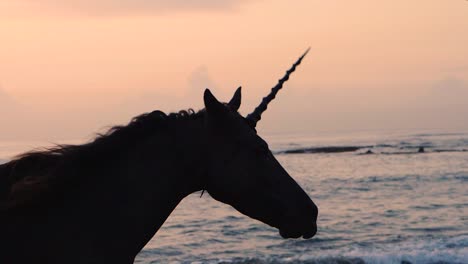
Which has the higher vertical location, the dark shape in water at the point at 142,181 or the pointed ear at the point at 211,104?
the pointed ear at the point at 211,104

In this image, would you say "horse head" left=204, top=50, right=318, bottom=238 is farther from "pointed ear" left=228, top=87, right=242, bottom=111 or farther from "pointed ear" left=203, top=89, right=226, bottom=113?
"pointed ear" left=228, top=87, right=242, bottom=111

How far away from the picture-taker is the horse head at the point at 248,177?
2.93 metres

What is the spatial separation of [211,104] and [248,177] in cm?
34

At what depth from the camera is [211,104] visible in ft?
9.57

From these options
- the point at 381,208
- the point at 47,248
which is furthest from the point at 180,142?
the point at 381,208

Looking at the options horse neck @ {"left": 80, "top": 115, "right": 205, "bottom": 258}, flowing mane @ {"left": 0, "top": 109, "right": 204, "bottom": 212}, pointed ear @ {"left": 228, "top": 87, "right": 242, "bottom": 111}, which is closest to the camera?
flowing mane @ {"left": 0, "top": 109, "right": 204, "bottom": 212}

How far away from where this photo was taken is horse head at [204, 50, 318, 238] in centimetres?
293

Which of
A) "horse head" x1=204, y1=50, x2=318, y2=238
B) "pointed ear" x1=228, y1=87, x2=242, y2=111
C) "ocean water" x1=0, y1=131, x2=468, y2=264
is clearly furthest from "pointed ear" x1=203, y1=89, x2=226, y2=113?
"ocean water" x1=0, y1=131, x2=468, y2=264

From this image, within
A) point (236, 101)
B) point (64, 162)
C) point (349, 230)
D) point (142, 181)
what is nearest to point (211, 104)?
point (236, 101)

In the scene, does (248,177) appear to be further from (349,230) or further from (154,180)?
(349,230)

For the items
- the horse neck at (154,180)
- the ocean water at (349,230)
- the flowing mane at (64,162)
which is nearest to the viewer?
the flowing mane at (64,162)

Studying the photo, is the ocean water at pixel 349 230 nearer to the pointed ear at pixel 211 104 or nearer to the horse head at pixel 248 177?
the horse head at pixel 248 177

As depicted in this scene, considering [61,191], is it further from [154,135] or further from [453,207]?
[453,207]

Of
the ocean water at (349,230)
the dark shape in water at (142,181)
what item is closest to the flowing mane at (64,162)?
the dark shape in water at (142,181)
